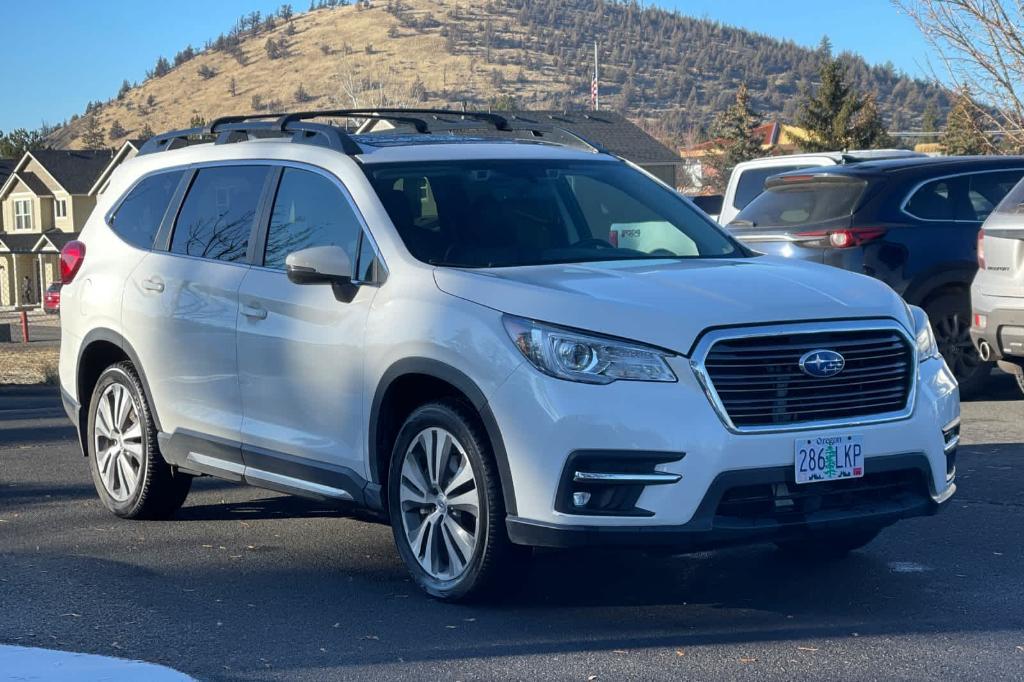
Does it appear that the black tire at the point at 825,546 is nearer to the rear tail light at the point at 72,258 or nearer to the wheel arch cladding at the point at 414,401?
the wheel arch cladding at the point at 414,401

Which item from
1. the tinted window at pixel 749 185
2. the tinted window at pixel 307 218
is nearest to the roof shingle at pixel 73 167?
the tinted window at pixel 749 185

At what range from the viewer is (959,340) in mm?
11789

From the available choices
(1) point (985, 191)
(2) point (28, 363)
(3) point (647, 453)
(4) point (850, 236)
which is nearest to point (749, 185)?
(1) point (985, 191)

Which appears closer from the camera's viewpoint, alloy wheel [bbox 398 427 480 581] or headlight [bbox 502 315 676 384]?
headlight [bbox 502 315 676 384]

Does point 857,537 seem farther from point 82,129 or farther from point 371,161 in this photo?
point 82,129

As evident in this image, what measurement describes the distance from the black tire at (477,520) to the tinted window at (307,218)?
0.96 metres

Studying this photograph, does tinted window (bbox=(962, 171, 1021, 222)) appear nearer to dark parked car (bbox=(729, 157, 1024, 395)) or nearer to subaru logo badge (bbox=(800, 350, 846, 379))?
Result: dark parked car (bbox=(729, 157, 1024, 395))

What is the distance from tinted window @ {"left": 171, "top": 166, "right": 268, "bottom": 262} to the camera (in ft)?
23.2

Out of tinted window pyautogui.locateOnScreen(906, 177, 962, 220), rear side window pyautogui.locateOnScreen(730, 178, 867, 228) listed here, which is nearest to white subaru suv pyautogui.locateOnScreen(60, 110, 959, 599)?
rear side window pyautogui.locateOnScreen(730, 178, 867, 228)

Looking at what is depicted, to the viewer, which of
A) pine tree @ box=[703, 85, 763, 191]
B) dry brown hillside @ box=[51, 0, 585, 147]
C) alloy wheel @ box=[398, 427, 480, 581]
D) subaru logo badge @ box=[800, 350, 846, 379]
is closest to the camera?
subaru logo badge @ box=[800, 350, 846, 379]

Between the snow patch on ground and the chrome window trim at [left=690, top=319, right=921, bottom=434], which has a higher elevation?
the chrome window trim at [left=690, top=319, right=921, bottom=434]

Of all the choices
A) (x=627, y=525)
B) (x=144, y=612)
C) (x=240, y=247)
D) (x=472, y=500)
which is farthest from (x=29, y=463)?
(x=627, y=525)

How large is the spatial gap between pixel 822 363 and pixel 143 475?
3823 millimetres

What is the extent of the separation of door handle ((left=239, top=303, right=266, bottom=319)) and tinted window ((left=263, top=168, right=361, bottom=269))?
215mm
